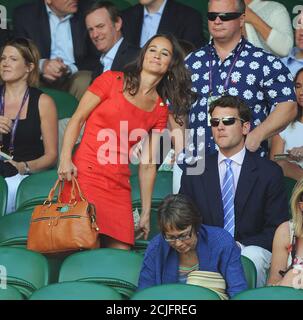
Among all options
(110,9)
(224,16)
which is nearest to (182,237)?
(224,16)

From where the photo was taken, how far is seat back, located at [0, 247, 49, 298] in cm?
707

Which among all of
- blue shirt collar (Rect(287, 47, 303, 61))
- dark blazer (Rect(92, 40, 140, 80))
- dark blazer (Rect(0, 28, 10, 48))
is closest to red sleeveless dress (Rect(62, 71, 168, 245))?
dark blazer (Rect(92, 40, 140, 80))

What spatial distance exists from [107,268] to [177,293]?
590mm

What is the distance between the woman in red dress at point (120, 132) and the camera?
24.8 feet

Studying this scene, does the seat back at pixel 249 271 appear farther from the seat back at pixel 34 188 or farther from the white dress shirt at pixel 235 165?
the seat back at pixel 34 188

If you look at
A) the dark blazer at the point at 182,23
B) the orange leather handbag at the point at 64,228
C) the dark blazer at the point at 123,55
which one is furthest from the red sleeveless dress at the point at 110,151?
the dark blazer at the point at 182,23

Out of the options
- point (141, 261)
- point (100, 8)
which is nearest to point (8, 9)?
point (100, 8)

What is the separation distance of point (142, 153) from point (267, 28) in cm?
158

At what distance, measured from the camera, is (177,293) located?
21.4 feet

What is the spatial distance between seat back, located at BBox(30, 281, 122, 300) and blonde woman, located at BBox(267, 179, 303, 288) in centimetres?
89

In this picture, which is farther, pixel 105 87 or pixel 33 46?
pixel 33 46

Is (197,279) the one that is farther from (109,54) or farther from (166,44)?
(109,54)
